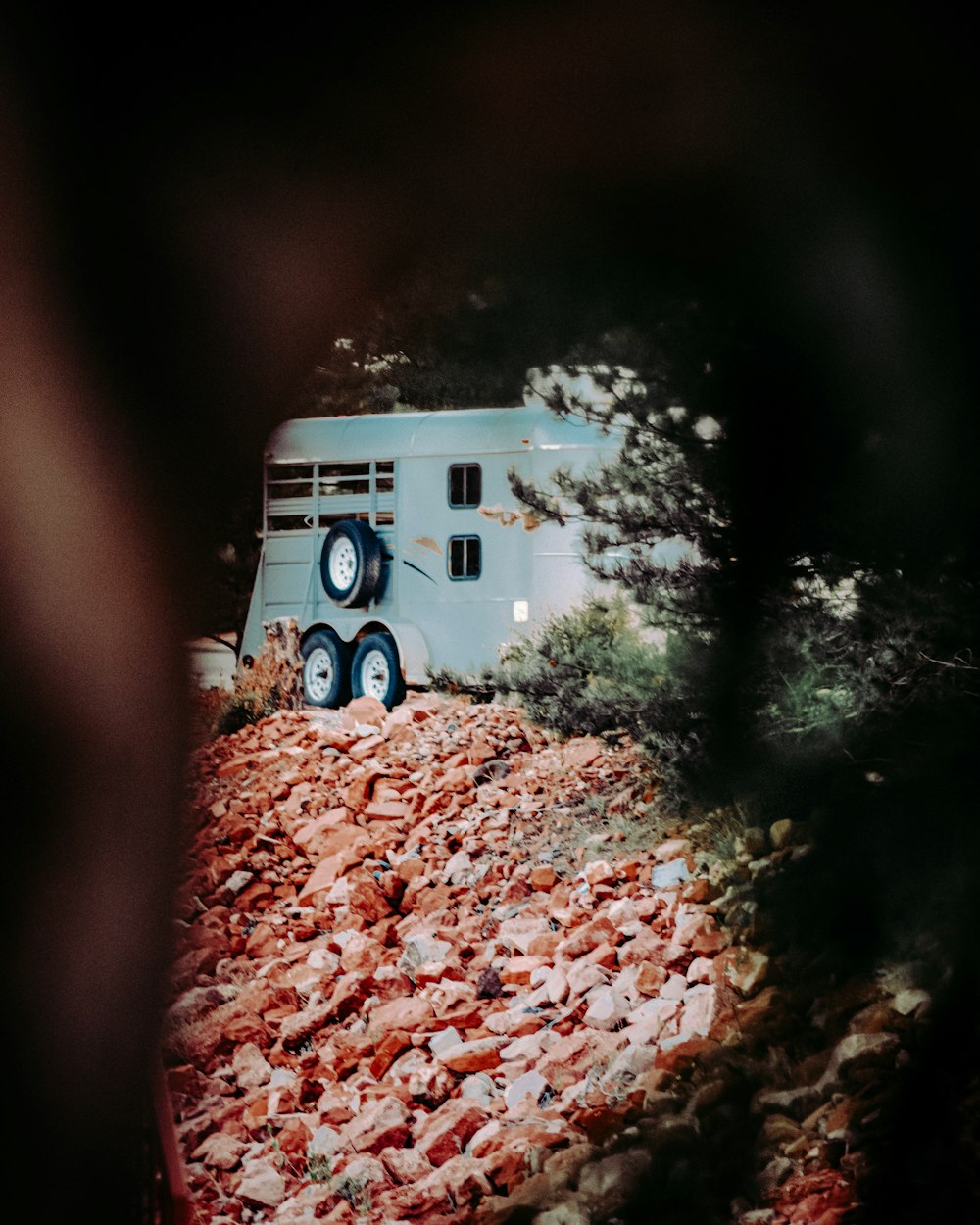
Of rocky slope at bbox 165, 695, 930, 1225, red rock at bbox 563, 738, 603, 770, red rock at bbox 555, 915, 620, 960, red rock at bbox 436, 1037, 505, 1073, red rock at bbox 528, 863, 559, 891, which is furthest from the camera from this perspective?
red rock at bbox 563, 738, 603, 770

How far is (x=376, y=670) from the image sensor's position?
1979mm

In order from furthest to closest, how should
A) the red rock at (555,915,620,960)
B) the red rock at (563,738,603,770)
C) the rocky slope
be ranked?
the red rock at (563,738,603,770) < the red rock at (555,915,620,960) < the rocky slope

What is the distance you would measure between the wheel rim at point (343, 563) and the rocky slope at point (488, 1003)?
24cm

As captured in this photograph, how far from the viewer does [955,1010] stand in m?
1.57

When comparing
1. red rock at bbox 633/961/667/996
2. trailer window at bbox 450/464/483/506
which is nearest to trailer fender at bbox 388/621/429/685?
trailer window at bbox 450/464/483/506

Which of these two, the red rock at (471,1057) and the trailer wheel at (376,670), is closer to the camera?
the red rock at (471,1057)

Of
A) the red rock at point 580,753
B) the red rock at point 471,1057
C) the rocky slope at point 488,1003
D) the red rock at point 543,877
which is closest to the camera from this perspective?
the rocky slope at point 488,1003

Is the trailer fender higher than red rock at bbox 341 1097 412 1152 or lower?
higher

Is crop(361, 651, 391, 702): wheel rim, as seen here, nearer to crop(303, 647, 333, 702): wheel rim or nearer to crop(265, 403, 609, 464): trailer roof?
crop(303, 647, 333, 702): wheel rim

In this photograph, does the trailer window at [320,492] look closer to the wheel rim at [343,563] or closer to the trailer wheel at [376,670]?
the wheel rim at [343,563]

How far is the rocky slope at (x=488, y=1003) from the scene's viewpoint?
1531 mm

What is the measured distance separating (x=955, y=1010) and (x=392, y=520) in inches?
46.3

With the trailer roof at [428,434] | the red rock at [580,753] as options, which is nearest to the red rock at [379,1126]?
the red rock at [580,753]

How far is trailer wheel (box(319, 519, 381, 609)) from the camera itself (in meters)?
1.95
